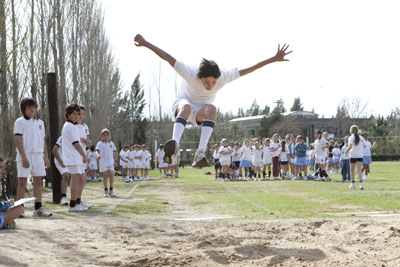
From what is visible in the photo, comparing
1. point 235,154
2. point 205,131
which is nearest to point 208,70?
point 205,131

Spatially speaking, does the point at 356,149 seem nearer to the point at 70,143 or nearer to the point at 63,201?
the point at 63,201

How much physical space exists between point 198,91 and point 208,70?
Result: 1.53ft

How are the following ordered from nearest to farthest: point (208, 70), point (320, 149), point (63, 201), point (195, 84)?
point (208, 70) < point (195, 84) < point (63, 201) < point (320, 149)

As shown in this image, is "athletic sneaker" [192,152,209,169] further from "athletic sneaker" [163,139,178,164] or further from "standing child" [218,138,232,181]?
"standing child" [218,138,232,181]

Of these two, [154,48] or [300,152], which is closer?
[154,48]

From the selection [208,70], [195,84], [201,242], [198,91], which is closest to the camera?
[201,242]

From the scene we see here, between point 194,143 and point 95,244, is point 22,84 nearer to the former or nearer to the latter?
point 95,244

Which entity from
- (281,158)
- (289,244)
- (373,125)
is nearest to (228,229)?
(289,244)

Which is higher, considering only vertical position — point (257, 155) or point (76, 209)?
point (257, 155)

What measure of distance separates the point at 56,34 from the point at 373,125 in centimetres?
6094

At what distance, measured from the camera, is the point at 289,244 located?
600cm

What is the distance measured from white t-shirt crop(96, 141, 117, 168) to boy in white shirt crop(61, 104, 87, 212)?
3362 mm

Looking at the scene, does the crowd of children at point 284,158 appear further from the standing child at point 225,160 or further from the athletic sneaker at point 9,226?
the athletic sneaker at point 9,226

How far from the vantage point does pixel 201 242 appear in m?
Result: 6.09
